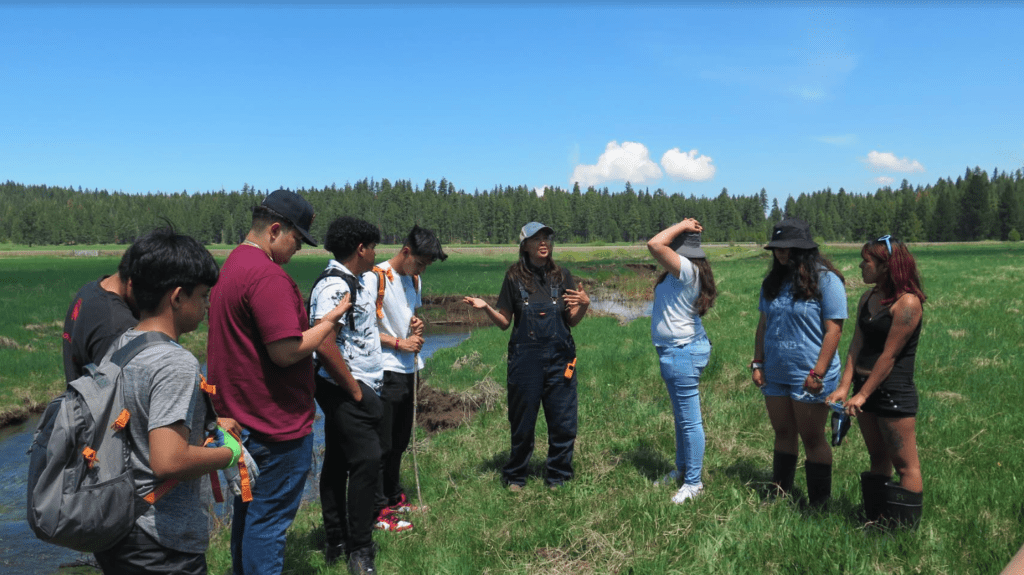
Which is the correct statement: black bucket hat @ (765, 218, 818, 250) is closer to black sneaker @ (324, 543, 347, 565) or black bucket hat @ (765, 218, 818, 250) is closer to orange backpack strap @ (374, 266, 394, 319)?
orange backpack strap @ (374, 266, 394, 319)

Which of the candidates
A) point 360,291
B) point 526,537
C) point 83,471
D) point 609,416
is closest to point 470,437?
point 609,416

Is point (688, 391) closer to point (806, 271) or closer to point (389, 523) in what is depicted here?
point (806, 271)

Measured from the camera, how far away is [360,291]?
4.50 meters

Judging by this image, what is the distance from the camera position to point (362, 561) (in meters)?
4.29

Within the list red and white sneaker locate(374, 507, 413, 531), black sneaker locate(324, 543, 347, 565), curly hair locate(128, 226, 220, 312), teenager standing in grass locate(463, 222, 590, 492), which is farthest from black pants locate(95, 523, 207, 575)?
teenager standing in grass locate(463, 222, 590, 492)

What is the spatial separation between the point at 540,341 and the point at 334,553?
2.36 metres

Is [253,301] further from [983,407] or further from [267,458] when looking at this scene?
[983,407]

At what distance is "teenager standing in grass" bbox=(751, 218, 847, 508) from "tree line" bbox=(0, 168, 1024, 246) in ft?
412

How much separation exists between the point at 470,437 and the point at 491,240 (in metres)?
143

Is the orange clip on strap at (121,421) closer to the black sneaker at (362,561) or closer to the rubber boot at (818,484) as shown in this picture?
the black sneaker at (362,561)

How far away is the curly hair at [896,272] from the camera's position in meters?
4.22

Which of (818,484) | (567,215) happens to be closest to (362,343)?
(818,484)

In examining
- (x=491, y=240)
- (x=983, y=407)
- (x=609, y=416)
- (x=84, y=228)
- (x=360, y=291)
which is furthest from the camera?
(x=491, y=240)

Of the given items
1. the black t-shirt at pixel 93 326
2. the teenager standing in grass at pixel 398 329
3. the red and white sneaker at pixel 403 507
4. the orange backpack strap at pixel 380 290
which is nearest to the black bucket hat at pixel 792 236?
the teenager standing in grass at pixel 398 329
